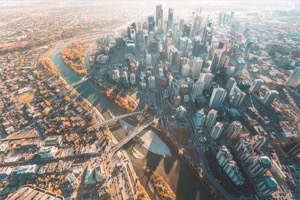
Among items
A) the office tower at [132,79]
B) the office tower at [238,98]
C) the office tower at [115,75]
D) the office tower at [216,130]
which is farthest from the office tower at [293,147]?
the office tower at [115,75]

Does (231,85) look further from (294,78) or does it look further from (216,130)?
(294,78)

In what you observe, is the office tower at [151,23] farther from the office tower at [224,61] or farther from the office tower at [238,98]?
the office tower at [238,98]

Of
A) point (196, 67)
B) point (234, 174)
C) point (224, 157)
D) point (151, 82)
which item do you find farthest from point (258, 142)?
point (151, 82)

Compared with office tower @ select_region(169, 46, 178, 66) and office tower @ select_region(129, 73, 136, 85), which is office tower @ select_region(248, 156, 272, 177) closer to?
office tower @ select_region(129, 73, 136, 85)

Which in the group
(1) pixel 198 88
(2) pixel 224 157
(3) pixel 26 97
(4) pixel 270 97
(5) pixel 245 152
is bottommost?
(3) pixel 26 97

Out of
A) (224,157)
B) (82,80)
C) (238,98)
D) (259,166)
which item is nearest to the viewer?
(259,166)

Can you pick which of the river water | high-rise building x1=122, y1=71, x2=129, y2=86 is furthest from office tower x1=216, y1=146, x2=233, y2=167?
high-rise building x1=122, y1=71, x2=129, y2=86

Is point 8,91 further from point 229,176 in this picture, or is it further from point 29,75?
point 229,176

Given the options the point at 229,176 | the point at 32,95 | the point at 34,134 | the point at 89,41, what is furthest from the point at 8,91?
the point at 229,176
